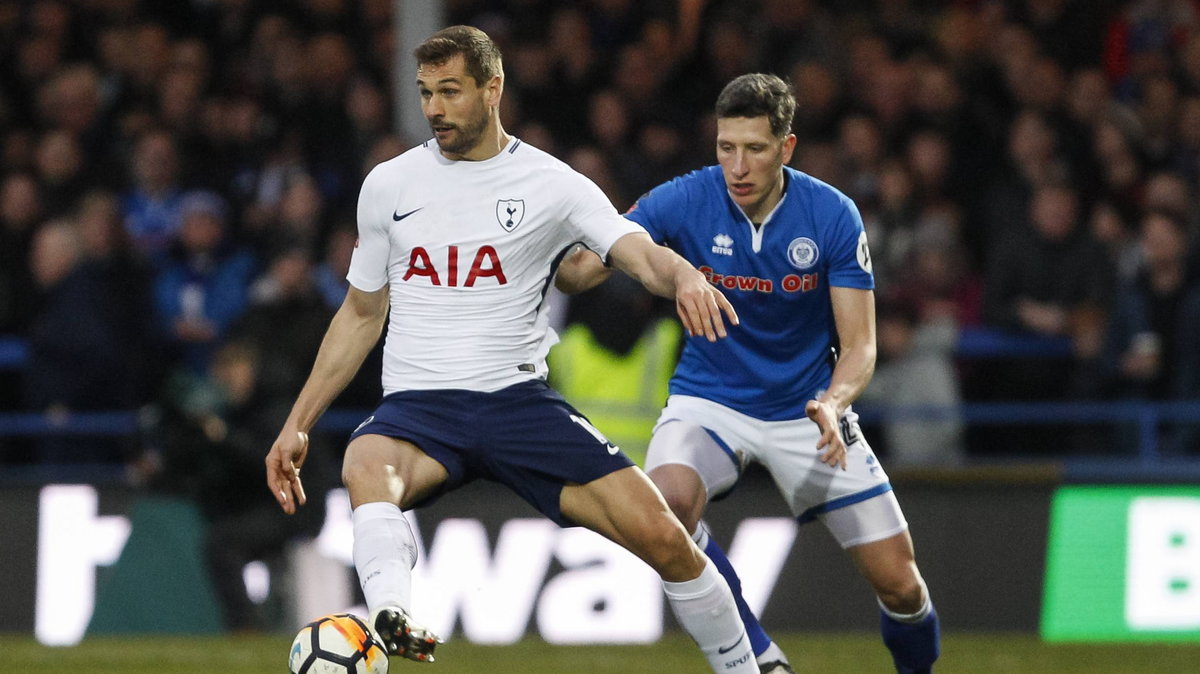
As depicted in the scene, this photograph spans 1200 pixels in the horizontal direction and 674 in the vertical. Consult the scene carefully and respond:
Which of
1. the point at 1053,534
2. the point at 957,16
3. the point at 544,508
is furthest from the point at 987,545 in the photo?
the point at 544,508

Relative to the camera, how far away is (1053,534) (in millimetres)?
11383

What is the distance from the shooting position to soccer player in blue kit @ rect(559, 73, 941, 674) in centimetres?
710

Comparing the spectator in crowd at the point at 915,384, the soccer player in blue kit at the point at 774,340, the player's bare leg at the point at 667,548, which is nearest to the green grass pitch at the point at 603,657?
the spectator in crowd at the point at 915,384

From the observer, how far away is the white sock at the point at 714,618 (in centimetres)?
649

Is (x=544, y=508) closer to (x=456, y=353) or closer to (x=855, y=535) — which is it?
(x=456, y=353)

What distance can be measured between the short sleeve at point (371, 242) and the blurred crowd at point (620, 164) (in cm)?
492

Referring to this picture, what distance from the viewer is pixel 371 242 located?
6.54m

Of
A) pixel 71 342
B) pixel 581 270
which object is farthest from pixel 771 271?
pixel 71 342

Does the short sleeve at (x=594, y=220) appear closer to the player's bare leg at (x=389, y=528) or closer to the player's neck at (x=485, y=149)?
the player's neck at (x=485, y=149)

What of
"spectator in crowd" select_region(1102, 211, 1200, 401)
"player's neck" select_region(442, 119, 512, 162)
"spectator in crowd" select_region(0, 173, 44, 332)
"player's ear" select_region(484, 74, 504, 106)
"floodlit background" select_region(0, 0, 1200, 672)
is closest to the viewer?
"player's ear" select_region(484, 74, 504, 106)

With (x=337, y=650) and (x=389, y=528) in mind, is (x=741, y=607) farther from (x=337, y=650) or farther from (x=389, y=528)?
(x=337, y=650)

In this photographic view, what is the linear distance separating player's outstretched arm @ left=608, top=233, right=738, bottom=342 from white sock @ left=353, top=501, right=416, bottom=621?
107 cm

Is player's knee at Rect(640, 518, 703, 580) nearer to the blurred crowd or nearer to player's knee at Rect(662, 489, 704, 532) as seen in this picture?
player's knee at Rect(662, 489, 704, 532)

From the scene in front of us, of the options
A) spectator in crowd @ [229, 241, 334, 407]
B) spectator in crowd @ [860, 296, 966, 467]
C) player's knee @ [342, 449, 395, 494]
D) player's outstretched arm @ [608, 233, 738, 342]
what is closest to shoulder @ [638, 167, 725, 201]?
player's outstretched arm @ [608, 233, 738, 342]
